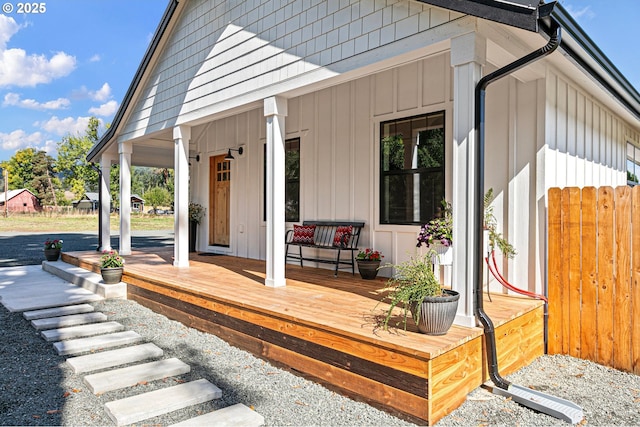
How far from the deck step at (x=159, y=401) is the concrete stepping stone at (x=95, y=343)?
4.35 feet

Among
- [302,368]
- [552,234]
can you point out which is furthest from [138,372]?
[552,234]

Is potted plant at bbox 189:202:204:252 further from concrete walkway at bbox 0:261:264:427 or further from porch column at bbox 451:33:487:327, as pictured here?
porch column at bbox 451:33:487:327

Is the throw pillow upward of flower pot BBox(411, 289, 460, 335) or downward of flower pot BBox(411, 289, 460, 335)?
upward

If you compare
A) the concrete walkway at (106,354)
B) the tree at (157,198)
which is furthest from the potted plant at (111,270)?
the tree at (157,198)

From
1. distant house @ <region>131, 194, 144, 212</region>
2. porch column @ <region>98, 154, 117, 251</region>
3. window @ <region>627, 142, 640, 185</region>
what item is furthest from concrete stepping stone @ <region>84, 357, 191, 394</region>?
distant house @ <region>131, 194, 144, 212</region>

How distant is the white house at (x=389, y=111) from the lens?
2938mm

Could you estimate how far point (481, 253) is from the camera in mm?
2896

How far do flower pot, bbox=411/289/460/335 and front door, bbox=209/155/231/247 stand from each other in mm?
6092

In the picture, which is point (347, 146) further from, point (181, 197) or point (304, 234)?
point (181, 197)

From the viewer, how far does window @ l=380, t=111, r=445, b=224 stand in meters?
4.80

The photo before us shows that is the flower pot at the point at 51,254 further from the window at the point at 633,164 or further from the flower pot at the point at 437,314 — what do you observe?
the window at the point at 633,164

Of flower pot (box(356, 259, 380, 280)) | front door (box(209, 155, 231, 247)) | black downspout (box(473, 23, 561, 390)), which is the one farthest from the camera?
front door (box(209, 155, 231, 247))

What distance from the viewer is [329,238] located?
19.1 ft

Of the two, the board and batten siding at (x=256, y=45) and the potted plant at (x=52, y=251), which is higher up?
the board and batten siding at (x=256, y=45)
